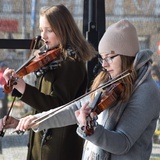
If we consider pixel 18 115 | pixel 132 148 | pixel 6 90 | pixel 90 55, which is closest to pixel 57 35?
pixel 90 55

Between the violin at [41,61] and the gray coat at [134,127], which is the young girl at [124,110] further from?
the violin at [41,61]

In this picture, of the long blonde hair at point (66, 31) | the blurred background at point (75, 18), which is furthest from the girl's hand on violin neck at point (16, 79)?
the blurred background at point (75, 18)

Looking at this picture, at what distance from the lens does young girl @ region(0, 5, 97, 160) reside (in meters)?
2.16

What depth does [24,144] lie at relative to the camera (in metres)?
3.18

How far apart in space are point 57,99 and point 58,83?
69 millimetres

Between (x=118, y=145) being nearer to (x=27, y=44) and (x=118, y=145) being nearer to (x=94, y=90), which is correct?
(x=94, y=90)

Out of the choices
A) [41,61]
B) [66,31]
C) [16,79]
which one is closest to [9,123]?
[16,79]

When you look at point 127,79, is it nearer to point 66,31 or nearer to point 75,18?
point 66,31

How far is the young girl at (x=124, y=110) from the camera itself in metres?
1.67

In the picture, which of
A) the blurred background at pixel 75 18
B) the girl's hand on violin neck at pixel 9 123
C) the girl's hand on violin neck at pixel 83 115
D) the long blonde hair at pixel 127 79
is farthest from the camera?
the blurred background at pixel 75 18

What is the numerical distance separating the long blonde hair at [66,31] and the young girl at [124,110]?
42 cm

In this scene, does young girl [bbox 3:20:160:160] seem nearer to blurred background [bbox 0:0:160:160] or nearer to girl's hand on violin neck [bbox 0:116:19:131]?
girl's hand on violin neck [bbox 0:116:19:131]

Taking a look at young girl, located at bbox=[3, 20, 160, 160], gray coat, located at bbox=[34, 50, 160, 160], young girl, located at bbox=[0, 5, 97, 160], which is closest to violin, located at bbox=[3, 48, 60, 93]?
young girl, located at bbox=[0, 5, 97, 160]

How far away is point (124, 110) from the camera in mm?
1743
